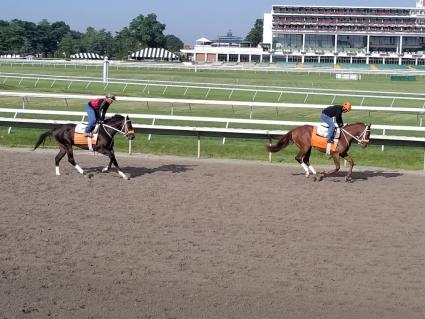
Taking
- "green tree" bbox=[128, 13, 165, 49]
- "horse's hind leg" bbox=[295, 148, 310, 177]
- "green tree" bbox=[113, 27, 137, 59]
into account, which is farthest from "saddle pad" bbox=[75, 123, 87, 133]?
"green tree" bbox=[128, 13, 165, 49]

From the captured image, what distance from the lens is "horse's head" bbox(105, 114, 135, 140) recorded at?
42.7 ft

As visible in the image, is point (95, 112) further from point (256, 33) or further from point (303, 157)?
point (256, 33)

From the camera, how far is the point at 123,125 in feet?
42.8

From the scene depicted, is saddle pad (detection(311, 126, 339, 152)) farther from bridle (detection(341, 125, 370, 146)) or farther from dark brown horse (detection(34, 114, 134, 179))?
dark brown horse (detection(34, 114, 134, 179))

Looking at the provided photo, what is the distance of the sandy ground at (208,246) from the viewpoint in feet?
21.1

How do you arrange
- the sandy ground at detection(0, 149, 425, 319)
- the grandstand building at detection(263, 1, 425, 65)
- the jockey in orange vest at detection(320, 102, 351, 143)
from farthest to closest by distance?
the grandstand building at detection(263, 1, 425, 65) → the jockey in orange vest at detection(320, 102, 351, 143) → the sandy ground at detection(0, 149, 425, 319)

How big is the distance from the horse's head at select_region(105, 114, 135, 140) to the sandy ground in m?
Result: 0.82

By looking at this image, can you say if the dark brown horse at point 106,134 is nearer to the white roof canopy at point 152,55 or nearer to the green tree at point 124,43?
the white roof canopy at point 152,55

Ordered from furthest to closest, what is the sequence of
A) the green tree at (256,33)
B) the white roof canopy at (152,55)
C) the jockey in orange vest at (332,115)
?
1. the green tree at (256,33)
2. the white roof canopy at (152,55)
3. the jockey in orange vest at (332,115)

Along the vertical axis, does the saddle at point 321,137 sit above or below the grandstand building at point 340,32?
below

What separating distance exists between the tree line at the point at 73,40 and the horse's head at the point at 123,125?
116 m

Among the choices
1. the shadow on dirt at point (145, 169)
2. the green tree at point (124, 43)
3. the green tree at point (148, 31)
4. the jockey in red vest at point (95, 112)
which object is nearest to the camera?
the jockey in red vest at point (95, 112)

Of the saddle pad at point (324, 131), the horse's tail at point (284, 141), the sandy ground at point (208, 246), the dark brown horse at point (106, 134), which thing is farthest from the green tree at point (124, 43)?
the sandy ground at point (208, 246)

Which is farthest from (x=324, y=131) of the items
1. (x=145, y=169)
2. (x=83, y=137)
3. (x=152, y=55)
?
(x=152, y=55)
